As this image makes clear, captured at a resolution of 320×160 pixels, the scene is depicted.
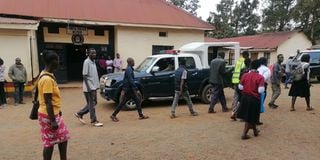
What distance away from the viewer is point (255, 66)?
6.93m

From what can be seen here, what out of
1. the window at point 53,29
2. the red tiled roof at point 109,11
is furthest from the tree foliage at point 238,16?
the window at point 53,29

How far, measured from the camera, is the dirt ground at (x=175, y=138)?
5.93 m

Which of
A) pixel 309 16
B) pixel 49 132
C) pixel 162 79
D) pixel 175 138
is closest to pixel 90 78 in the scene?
pixel 175 138

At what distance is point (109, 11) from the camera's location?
64.0 ft

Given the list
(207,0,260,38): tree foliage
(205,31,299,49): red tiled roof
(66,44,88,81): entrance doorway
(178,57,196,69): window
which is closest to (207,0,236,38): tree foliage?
(207,0,260,38): tree foliage

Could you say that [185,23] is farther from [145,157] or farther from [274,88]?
[145,157]

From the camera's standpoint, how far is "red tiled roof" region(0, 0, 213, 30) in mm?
17125

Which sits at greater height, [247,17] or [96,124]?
[247,17]

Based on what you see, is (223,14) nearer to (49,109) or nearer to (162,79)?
(162,79)

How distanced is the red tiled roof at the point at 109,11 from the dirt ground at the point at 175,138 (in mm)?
8341

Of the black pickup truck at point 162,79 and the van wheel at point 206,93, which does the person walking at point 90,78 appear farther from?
the van wheel at point 206,93

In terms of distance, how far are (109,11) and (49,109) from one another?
15778mm

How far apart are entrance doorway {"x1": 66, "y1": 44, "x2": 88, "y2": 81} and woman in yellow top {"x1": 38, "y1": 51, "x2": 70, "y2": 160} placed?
1526 centimetres

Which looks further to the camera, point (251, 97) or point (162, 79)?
point (162, 79)
